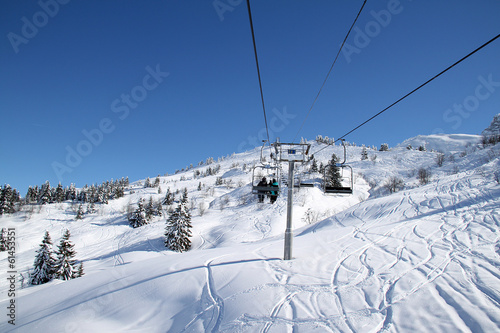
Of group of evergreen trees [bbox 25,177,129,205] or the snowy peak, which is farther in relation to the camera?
the snowy peak

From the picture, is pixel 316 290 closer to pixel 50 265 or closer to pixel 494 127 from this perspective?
pixel 50 265

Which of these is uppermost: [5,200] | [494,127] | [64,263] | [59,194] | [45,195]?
[494,127]

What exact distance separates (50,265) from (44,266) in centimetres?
57

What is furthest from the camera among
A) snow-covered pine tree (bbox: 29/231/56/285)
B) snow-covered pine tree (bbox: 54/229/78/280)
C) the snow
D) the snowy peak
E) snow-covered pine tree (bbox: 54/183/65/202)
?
the snowy peak

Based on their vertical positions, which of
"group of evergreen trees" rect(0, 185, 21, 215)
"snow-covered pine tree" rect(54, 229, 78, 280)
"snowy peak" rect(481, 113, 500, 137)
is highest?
"snowy peak" rect(481, 113, 500, 137)

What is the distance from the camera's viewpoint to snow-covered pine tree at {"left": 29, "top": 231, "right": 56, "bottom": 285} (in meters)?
27.6

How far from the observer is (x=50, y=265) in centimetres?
2828

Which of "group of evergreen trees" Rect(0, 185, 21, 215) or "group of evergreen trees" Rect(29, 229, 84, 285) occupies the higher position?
"group of evergreen trees" Rect(0, 185, 21, 215)

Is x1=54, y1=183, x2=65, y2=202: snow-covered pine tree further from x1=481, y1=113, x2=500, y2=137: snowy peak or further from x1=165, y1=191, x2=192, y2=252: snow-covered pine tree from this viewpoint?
x1=481, y1=113, x2=500, y2=137: snowy peak

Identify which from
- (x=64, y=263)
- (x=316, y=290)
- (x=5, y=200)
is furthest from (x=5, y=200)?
(x=316, y=290)

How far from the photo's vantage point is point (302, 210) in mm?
59188

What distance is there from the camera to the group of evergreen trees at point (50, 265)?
1091 inches

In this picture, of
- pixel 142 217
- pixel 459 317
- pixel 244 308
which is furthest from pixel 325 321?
pixel 142 217

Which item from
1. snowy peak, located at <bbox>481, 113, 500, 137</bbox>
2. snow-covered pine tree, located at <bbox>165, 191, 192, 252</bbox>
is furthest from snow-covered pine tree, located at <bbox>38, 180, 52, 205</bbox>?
snowy peak, located at <bbox>481, 113, 500, 137</bbox>
